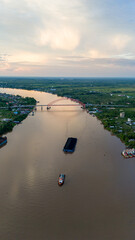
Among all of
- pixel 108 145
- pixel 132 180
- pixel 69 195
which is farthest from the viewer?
pixel 108 145

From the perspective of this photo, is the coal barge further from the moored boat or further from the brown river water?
the moored boat

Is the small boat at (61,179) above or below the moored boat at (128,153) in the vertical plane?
below

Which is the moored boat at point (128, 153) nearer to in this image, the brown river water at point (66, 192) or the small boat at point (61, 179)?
the brown river water at point (66, 192)

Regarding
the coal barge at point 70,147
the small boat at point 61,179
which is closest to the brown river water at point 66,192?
the small boat at point 61,179

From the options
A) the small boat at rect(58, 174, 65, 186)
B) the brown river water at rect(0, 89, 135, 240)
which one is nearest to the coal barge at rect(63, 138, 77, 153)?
the brown river water at rect(0, 89, 135, 240)

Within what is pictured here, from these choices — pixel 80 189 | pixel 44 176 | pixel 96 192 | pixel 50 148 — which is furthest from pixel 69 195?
pixel 50 148

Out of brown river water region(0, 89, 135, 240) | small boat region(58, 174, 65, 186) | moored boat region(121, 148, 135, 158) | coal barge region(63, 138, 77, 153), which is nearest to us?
brown river water region(0, 89, 135, 240)

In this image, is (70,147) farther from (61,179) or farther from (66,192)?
(66,192)

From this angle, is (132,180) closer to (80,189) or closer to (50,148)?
(80,189)
